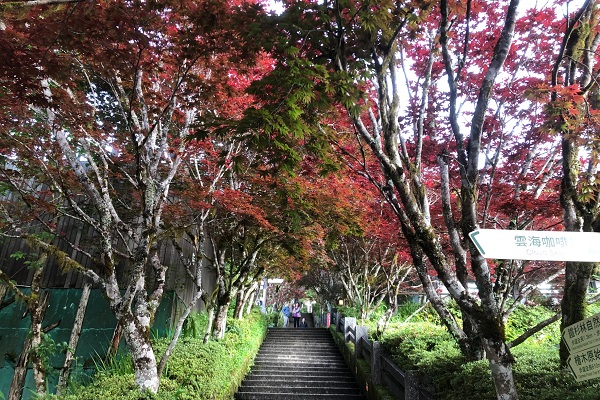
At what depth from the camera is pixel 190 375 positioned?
6102 millimetres

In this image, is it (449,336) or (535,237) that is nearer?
(535,237)

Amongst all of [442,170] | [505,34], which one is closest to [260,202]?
[442,170]

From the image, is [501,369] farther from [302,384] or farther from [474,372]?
[302,384]

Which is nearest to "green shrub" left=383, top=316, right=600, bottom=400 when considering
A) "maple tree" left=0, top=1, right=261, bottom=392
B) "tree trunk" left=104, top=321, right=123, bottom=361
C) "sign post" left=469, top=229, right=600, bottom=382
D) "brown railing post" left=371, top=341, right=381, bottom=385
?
"brown railing post" left=371, top=341, right=381, bottom=385

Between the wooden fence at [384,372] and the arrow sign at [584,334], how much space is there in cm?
322

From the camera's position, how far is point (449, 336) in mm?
7414

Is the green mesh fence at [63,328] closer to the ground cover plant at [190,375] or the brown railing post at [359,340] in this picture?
the ground cover plant at [190,375]

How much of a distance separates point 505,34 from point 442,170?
7.15 ft

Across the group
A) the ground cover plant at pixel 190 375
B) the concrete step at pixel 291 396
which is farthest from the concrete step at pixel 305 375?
the concrete step at pixel 291 396

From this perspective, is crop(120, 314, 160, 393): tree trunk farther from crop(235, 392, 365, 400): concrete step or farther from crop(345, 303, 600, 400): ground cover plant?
crop(235, 392, 365, 400): concrete step

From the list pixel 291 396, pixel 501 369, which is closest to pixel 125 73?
pixel 501 369

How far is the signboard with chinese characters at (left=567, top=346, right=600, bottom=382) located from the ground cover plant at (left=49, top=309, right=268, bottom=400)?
4916 mm

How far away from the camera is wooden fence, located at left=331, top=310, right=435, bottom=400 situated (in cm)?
526

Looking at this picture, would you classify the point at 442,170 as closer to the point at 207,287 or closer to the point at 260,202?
the point at 260,202
